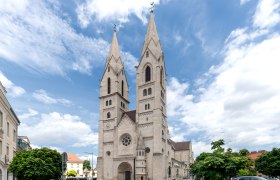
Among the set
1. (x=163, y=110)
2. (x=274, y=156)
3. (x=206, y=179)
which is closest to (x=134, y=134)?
(x=163, y=110)

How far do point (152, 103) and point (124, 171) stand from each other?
17.0 meters

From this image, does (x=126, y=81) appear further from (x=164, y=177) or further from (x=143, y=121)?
(x=164, y=177)

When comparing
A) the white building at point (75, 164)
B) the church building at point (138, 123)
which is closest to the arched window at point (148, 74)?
the church building at point (138, 123)

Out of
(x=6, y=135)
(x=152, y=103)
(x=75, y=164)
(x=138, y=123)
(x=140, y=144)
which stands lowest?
(x=75, y=164)

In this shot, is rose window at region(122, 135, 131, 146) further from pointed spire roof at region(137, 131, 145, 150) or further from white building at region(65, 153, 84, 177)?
white building at region(65, 153, 84, 177)

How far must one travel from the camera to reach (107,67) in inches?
2987

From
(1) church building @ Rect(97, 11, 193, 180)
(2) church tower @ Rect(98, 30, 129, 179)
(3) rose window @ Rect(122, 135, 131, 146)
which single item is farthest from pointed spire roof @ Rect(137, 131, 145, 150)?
(2) church tower @ Rect(98, 30, 129, 179)

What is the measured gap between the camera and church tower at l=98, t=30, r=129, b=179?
68.0 metres

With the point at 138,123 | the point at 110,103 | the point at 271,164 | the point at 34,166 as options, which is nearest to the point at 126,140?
the point at 138,123

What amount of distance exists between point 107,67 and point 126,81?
653 cm

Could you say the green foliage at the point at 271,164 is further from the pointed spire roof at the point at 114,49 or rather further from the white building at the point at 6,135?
the white building at the point at 6,135

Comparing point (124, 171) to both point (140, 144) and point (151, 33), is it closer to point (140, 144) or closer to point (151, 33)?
point (140, 144)

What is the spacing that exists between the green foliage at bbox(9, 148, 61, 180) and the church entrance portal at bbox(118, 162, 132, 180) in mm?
27315

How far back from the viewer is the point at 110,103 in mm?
72062
